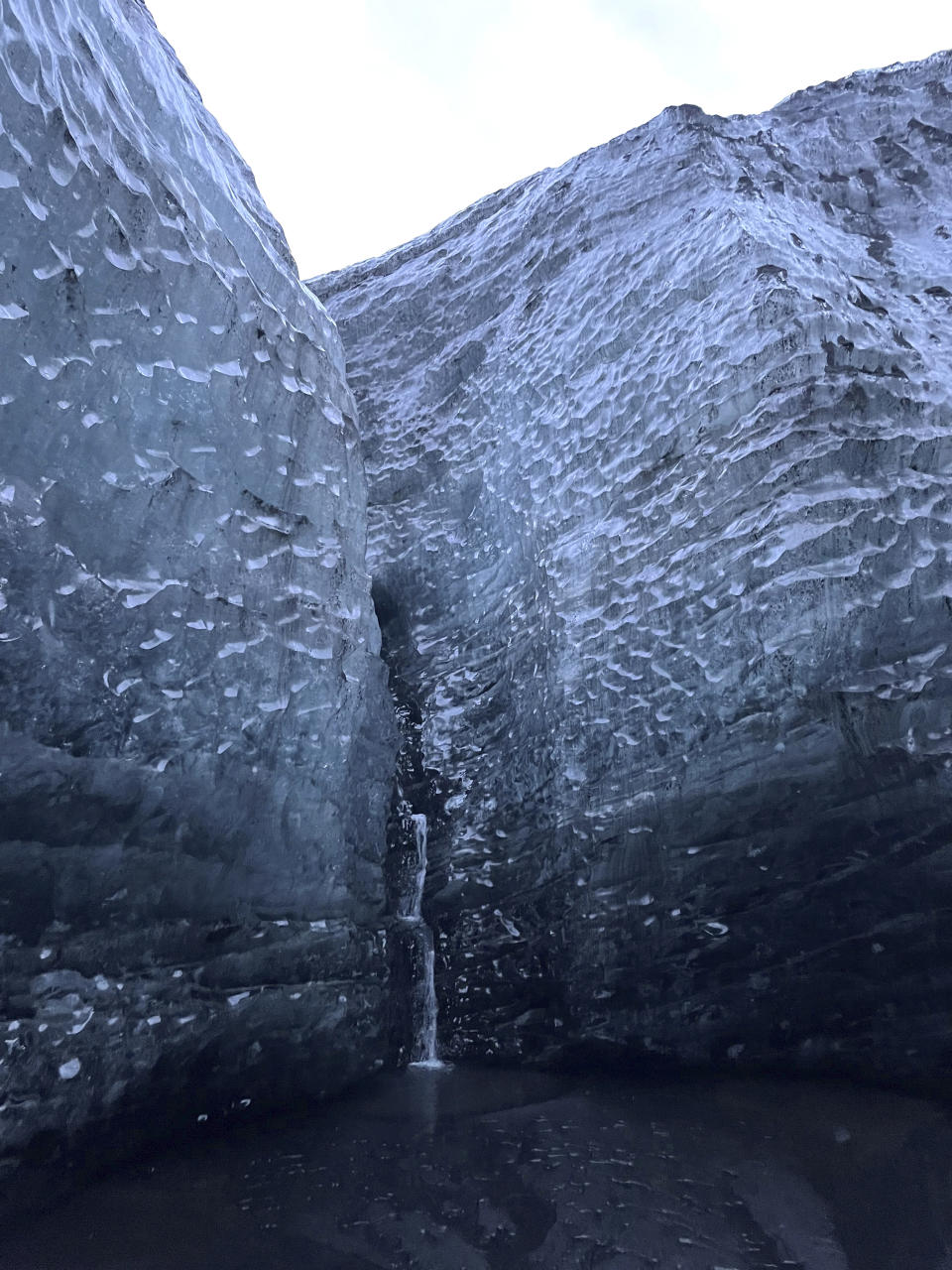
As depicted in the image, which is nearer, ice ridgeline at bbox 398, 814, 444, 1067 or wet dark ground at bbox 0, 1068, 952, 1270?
wet dark ground at bbox 0, 1068, 952, 1270

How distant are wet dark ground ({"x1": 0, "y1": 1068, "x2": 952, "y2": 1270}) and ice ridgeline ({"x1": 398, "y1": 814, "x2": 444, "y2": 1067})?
64cm

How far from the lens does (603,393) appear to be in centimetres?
564

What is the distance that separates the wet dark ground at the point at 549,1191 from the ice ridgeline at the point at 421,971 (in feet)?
2.08

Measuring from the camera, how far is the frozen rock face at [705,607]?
4102 millimetres

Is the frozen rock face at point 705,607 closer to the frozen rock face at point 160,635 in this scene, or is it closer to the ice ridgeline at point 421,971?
the ice ridgeline at point 421,971

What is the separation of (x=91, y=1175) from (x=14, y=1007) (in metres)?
0.70

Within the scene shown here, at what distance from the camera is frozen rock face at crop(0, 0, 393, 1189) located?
3.30 metres

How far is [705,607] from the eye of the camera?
4621 millimetres

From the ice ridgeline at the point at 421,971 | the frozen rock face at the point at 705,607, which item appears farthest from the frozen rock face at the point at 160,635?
the frozen rock face at the point at 705,607

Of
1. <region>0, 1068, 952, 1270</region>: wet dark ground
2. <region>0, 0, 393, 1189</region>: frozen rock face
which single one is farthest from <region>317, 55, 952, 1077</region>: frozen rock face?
<region>0, 0, 393, 1189</region>: frozen rock face

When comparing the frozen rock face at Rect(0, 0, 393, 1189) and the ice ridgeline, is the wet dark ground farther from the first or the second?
the ice ridgeline

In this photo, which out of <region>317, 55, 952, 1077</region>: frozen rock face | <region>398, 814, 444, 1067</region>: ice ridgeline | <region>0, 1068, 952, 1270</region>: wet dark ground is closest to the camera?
<region>0, 1068, 952, 1270</region>: wet dark ground

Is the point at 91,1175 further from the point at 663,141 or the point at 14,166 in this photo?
the point at 663,141

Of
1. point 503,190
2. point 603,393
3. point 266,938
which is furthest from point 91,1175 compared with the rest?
point 503,190
